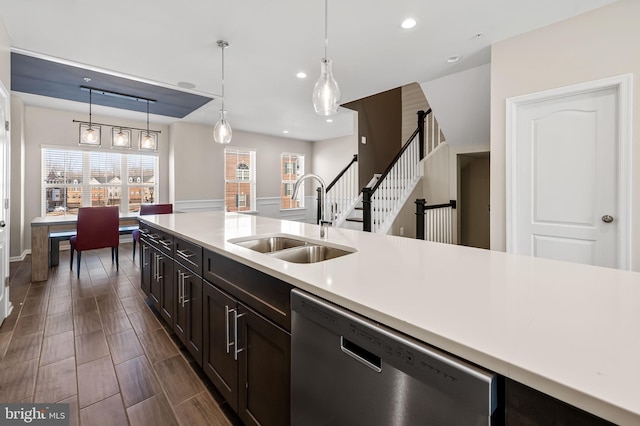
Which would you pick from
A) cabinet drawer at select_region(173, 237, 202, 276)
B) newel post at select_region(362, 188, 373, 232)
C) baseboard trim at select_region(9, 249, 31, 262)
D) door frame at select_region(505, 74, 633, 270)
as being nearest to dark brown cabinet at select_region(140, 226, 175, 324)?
cabinet drawer at select_region(173, 237, 202, 276)

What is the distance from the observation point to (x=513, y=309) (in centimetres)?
80

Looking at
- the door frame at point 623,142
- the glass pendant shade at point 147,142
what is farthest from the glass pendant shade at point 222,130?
the door frame at point 623,142

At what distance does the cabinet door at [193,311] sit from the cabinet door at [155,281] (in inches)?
28.7

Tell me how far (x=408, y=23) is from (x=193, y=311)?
2.94 meters

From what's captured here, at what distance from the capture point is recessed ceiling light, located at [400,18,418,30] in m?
2.63

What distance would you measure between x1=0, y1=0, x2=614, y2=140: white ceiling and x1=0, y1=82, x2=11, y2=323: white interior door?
76 centimetres

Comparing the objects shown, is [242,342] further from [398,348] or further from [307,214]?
[307,214]

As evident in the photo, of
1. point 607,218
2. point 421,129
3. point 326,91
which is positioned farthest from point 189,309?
point 421,129

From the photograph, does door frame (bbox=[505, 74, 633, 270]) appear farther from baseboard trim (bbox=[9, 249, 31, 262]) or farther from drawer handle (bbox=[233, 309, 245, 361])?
baseboard trim (bbox=[9, 249, 31, 262])

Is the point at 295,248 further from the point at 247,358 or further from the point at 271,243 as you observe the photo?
the point at 247,358

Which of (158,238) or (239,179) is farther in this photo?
(239,179)

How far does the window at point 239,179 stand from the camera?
7.57 m

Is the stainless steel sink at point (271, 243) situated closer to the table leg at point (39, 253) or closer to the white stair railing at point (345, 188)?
the table leg at point (39, 253)

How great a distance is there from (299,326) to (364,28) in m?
2.77
